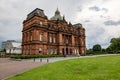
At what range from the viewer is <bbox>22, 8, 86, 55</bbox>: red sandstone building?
174ft

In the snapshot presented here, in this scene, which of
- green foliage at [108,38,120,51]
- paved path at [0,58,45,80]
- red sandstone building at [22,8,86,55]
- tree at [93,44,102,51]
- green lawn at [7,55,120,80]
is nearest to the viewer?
green lawn at [7,55,120,80]

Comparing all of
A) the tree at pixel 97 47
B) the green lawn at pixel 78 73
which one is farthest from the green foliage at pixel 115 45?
the green lawn at pixel 78 73

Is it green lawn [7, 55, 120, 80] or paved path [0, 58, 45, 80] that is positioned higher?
green lawn [7, 55, 120, 80]

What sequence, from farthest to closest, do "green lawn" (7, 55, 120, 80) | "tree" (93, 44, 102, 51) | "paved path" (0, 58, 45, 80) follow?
"tree" (93, 44, 102, 51), "paved path" (0, 58, 45, 80), "green lawn" (7, 55, 120, 80)

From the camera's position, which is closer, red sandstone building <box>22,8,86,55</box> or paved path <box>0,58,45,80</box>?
paved path <box>0,58,45,80</box>

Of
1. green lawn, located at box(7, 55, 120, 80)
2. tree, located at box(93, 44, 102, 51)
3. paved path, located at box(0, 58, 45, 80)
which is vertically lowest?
paved path, located at box(0, 58, 45, 80)

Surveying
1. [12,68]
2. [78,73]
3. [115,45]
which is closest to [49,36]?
[12,68]

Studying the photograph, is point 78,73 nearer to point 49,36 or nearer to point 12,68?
point 12,68

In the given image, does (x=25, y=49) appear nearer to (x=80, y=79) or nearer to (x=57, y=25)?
(x=57, y=25)

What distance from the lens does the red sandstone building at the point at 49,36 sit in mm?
52975

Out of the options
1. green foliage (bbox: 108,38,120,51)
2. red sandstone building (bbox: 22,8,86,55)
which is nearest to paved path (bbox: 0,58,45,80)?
red sandstone building (bbox: 22,8,86,55)

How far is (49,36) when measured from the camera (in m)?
59.8

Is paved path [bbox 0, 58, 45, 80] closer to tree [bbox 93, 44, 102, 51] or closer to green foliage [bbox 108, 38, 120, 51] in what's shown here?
tree [bbox 93, 44, 102, 51]

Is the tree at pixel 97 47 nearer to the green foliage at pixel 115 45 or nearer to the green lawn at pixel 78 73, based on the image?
the green foliage at pixel 115 45
